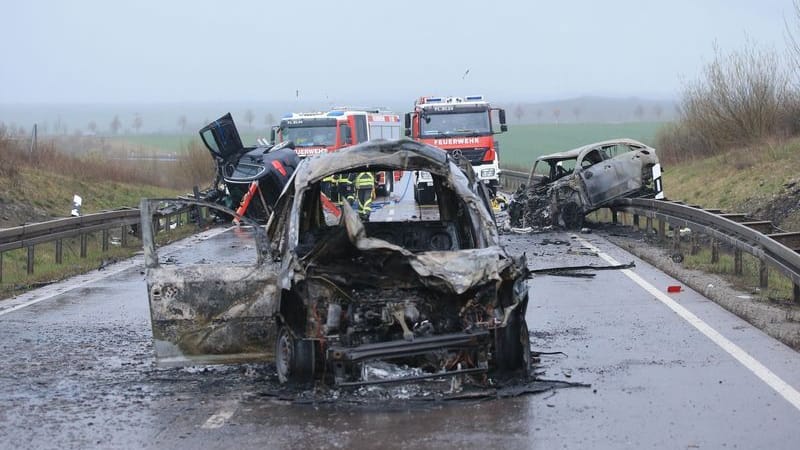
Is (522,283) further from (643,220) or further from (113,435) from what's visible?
(643,220)

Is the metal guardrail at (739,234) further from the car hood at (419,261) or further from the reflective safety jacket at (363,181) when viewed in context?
the reflective safety jacket at (363,181)

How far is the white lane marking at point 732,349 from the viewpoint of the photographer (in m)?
8.75

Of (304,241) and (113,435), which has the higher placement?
(304,241)

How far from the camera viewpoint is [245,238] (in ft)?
83.0

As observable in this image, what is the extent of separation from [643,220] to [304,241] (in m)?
19.8

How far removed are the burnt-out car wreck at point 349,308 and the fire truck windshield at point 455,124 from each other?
23836 millimetres

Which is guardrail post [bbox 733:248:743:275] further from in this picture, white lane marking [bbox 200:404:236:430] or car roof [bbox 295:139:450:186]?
white lane marking [bbox 200:404:236:430]

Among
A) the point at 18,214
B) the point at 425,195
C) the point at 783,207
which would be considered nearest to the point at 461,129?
the point at 425,195

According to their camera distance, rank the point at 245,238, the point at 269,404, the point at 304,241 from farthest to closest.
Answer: the point at 245,238
the point at 304,241
the point at 269,404

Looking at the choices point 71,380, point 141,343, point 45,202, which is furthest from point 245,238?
point 71,380

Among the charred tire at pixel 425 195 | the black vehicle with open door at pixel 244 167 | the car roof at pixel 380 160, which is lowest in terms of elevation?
the charred tire at pixel 425 195

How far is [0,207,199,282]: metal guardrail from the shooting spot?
1778cm

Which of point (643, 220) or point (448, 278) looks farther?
point (643, 220)

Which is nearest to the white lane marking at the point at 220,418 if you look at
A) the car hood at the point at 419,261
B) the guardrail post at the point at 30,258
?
the car hood at the point at 419,261
